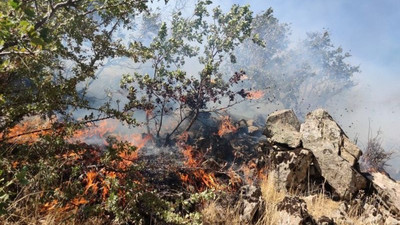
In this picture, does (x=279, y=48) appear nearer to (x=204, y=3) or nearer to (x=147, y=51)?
(x=204, y=3)

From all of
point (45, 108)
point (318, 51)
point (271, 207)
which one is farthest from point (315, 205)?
point (318, 51)

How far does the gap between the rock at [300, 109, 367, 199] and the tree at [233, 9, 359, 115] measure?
2683cm

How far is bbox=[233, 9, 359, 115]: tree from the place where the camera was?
35.0 metres

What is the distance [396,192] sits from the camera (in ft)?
18.9

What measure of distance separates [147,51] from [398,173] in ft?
107

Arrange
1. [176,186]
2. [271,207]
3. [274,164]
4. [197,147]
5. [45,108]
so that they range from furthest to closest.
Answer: [197,147] → [274,164] → [176,186] → [271,207] → [45,108]

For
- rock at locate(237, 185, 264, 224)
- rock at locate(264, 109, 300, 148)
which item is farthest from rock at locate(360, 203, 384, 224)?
rock at locate(264, 109, 300, 148)

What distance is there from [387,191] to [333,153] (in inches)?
51.9

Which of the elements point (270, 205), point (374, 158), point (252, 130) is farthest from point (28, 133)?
point (252, 130)

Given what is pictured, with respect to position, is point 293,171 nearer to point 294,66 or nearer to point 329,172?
point 329,172

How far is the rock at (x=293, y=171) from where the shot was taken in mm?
6137

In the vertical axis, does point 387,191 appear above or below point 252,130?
below

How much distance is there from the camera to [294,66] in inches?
1641

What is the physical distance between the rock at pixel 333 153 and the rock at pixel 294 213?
2494 mm
